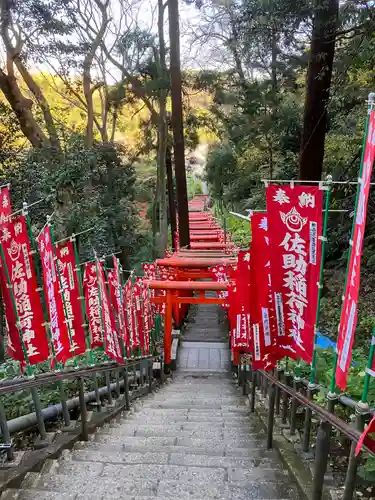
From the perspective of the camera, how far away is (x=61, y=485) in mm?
3496

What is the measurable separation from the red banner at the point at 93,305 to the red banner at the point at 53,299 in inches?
75.5

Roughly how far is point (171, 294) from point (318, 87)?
258 inches

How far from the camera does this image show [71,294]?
5328 mm

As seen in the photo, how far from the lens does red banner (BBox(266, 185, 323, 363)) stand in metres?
3.64

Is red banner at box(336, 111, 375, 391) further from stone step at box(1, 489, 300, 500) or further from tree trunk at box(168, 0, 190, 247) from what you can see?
tree trunk at box(168, 0, 190, 247)

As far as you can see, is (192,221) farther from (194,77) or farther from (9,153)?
(9,153)

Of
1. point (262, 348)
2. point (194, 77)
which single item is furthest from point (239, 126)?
point (262, 348)

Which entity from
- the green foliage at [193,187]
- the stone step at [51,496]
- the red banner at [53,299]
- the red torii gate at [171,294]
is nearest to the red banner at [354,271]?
the stone step at [51,496]

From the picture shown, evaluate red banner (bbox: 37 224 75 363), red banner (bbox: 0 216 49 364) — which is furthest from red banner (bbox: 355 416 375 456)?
red banner (bbox: 37 224 75 363)

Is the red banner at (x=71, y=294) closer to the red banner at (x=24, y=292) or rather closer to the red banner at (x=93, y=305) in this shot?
the red banner at (x=24, y=292)

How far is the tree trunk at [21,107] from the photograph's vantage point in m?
12.1

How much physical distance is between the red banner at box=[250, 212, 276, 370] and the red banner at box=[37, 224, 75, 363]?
83.1 inches

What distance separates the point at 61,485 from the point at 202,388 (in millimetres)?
7120

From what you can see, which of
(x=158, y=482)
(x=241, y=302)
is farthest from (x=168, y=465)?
(x=241, y=302)
